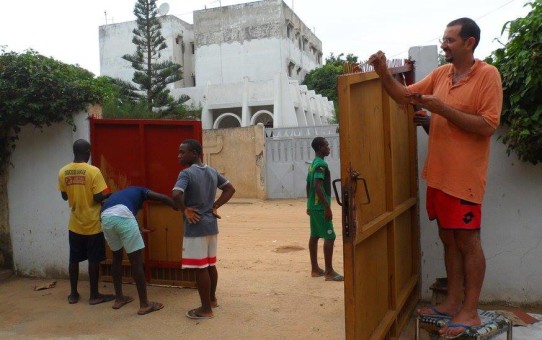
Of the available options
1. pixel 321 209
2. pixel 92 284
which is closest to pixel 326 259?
pixel 321 209

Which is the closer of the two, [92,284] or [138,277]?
[138,277]

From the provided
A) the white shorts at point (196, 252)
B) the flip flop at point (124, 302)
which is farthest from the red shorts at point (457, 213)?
the flip flop at point (124, 302)

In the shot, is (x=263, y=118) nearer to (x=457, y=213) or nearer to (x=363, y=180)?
(x=457, y=213)

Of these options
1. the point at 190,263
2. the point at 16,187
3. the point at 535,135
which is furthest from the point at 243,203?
the point at 535,135

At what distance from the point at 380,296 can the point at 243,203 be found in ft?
47.8

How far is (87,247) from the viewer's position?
5535 millimetres

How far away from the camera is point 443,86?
3.46 m

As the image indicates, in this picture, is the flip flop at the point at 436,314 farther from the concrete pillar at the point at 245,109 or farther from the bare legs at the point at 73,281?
the concrete pillar at the point at 245,109

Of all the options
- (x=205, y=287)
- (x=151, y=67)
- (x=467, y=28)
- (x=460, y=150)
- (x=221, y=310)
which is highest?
(x=151, y=67)

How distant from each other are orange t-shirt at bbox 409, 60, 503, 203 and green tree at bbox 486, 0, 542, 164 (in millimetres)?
966

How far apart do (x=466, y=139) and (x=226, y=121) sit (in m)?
27.9

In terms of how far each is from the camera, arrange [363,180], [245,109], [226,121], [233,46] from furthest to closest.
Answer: [233,46] → [226,121] → [245,109] → [363,180]

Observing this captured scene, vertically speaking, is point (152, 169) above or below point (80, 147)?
below

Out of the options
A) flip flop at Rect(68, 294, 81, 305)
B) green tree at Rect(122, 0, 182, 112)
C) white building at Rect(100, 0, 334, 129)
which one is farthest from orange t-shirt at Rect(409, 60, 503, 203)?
white building at Rect(100, 0, 334, 129)
